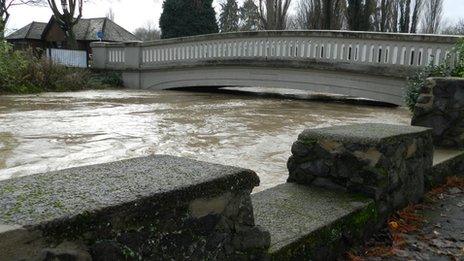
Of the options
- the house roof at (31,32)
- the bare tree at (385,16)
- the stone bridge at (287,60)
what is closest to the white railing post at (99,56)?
the stone bridge at (287,60)

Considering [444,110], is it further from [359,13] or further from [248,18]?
[248,18]

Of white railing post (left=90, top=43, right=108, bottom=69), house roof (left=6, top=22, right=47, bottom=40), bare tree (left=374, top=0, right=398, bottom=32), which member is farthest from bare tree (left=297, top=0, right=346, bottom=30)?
house roof (left=6, top=22, right=47, bottom=40)

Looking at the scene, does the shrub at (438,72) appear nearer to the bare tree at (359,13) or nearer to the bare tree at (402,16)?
the bare tree at (359,13)

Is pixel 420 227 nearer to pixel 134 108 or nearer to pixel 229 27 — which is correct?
pixel 134 108

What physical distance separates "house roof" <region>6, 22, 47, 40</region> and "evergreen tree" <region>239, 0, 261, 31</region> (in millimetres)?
15893

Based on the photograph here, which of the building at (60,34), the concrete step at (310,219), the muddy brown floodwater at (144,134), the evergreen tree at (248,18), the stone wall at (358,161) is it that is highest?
the evergreen tree at (248,18)

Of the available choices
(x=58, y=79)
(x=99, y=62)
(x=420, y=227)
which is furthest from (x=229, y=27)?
(x=420, y=227)

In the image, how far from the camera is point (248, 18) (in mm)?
41156

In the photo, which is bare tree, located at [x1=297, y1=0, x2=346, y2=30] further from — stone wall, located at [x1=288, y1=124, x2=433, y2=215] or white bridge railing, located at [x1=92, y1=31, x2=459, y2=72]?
stone wall, located at [x1=288, y1=124, x2=433, y2=215]

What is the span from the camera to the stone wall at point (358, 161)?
9.08 ft

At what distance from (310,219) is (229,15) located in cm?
4270

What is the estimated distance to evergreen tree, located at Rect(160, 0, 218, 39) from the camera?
23234 mm

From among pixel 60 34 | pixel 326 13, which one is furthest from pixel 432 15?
pixel 60 34

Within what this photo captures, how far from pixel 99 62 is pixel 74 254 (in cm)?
1640
